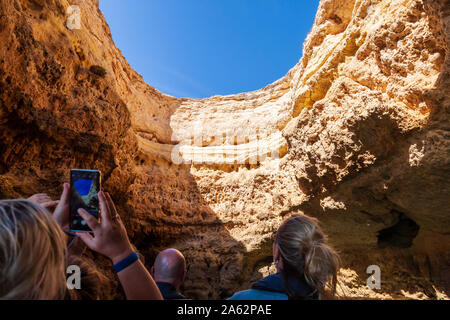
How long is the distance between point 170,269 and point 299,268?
3.26ft

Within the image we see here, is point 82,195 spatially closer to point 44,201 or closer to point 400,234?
point 44,201

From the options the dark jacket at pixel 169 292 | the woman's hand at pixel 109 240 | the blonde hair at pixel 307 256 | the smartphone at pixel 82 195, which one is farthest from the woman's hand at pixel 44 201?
the blonde hair at pixel 307 256

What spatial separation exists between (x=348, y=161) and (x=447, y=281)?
2.82 metres

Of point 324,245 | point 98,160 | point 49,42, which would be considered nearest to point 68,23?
point 49,42

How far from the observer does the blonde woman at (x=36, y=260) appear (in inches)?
35.6

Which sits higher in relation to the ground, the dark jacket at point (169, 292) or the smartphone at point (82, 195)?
the smartphone at point (82, 195)

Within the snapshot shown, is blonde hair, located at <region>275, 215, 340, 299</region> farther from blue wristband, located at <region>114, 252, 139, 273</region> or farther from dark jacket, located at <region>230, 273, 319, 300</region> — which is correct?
blue wristband, located at <region>114, 252, 139, 273</region>

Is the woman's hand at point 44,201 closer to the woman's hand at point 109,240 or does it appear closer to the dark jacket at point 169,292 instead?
the woman's hand at point 109,240

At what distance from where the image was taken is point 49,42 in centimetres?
474

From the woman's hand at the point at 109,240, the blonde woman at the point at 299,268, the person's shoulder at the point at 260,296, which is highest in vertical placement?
the woman's hand at the point at 109,240

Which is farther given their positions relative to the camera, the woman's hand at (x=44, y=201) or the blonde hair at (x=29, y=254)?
the woman's hand at (x=44, y=201)

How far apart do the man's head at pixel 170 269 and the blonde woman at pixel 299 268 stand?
2.21 ft

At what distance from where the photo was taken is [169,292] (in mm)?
1975

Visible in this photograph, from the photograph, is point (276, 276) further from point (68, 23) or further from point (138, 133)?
point (138, 133)
